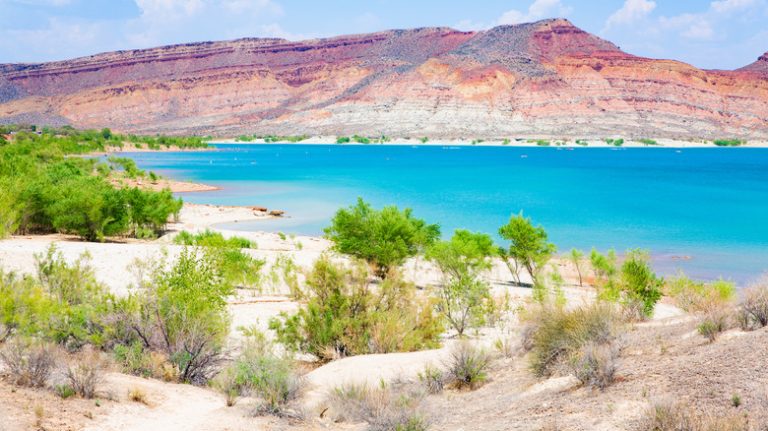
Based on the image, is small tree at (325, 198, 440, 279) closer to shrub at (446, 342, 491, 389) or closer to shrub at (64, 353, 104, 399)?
shrub at (446, 342, 491, 389)

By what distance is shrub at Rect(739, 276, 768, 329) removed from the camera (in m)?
9.70

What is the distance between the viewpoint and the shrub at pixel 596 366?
844 cm

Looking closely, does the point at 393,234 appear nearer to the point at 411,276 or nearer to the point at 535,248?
→ the point at 411,276

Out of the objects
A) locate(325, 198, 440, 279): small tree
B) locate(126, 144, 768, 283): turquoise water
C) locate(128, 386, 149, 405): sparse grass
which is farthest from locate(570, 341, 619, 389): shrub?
locate(126, 144, 768, 283): turquoise water

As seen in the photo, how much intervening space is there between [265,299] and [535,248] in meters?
11.5

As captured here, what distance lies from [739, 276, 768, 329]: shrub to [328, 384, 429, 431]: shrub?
198 inches

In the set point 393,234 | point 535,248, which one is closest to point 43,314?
point 393,234

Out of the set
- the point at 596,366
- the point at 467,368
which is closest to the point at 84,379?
the point at 467,368

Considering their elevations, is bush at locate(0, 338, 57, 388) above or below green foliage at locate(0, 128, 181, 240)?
below

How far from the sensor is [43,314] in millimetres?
11438

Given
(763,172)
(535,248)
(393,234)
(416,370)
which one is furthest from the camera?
(763,172)

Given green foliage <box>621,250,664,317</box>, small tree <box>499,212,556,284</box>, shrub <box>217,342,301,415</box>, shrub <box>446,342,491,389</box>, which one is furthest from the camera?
small tree <box>499,212,556,284</box>

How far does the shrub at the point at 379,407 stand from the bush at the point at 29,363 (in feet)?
12.9

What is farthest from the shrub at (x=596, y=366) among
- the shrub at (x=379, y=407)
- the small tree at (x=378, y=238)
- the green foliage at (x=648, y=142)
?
the green foliage at (x=648, y=142)
